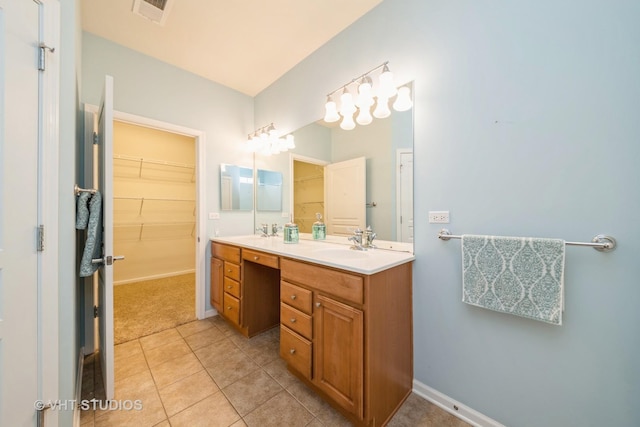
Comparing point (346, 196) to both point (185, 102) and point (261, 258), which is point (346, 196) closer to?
point (261, 258)

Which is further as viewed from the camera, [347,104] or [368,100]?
[347,104]

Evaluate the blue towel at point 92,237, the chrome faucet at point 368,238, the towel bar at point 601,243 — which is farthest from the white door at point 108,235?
the towel bar at point 601,243

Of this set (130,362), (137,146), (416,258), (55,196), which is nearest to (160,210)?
(137,146)

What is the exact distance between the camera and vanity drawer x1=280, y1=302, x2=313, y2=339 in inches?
56.1

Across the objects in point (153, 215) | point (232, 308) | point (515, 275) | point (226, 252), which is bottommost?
point (232, 308)

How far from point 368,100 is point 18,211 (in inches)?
74.7

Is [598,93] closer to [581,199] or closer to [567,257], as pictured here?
[581,199]

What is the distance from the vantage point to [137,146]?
3875 millimetres

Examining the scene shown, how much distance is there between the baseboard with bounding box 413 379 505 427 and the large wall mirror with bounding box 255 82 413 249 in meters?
0.92

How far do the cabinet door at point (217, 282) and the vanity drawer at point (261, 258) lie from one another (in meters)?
0.53

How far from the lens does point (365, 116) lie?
5.81 ft

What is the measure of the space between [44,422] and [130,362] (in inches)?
38.2

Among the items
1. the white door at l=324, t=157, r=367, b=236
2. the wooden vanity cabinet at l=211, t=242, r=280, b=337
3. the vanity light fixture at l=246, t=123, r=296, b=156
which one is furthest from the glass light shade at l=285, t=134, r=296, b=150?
the wooden vanity cabinet at l=211, t=242, r=280, b=337

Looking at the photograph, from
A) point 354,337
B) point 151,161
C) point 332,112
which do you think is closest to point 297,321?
point 354,337
